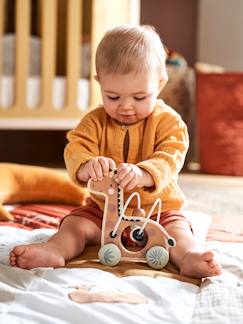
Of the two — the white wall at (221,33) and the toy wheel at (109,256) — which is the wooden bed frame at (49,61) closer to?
the white wall at (221,33)

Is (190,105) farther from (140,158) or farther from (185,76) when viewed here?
(140,158)

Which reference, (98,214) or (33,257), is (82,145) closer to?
(98,214)

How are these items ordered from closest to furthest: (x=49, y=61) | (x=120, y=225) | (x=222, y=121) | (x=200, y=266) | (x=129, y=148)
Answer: (x=200, y=266)
(x=120, y=225)
(x=129, y=148)
(x=49, y=61)
(x=222, y=121)

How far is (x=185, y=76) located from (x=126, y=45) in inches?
72.1

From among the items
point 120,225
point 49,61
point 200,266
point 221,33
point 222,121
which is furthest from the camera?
point 221,33

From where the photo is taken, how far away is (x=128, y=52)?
1.18 metres

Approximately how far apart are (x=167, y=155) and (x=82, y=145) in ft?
0.55

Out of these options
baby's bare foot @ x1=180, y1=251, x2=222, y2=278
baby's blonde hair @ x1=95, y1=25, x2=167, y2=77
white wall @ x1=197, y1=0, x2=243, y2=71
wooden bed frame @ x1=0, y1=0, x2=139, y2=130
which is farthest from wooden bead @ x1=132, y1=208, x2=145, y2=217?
white wall @ x1=197, y1=0, x2=243, y2=71

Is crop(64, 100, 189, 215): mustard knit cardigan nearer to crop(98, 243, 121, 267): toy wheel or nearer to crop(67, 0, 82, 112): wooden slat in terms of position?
crop(98, 243, 121, 267): toy wheel

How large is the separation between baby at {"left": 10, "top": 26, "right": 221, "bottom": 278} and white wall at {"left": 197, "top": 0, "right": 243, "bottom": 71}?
84.8 inches

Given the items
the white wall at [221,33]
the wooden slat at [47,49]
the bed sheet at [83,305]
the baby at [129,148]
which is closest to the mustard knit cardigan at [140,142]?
the baby at [129,148]

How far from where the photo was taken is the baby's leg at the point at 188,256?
1.05 m

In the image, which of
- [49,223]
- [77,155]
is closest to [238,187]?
[49,223]

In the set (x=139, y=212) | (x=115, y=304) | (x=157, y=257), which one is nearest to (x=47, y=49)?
(x=139, y=212)
